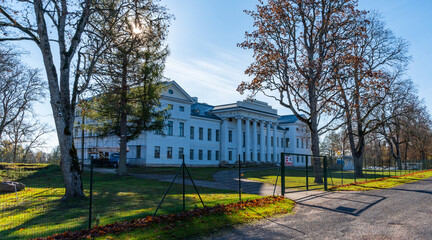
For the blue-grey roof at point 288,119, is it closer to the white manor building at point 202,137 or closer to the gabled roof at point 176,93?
the white manor building at point 202,137

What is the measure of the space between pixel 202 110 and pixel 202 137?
6193 mm

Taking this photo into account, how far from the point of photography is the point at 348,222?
32.0 feet

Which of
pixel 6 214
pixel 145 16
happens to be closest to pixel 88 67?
pixel 145 16

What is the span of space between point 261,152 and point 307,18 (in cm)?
4066

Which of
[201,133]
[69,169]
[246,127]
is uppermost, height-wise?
[246,127]

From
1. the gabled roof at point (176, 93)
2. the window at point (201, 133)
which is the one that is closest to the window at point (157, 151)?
the gabled roof at point (176, 93)

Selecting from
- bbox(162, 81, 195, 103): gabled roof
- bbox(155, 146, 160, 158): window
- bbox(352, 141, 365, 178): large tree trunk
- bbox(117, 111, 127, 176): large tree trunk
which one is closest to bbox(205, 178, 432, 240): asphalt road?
bbox(352, 141, 365, 178): large tree trunk

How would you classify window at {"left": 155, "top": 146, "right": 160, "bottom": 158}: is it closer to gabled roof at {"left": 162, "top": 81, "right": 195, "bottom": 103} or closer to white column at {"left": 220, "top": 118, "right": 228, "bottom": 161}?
gabled roof at {"left": 162, "top": 81, "right": 195, "bottom": 103}

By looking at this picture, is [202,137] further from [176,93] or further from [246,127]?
[176,93]

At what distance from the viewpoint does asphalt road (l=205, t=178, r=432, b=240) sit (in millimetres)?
8180

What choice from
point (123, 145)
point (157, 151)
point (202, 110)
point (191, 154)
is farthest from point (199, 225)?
point (202, 110)

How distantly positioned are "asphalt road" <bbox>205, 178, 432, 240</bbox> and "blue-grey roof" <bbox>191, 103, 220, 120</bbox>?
42400mm

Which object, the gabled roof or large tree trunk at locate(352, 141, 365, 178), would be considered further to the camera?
the gabled roof

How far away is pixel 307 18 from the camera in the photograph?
23.3m
